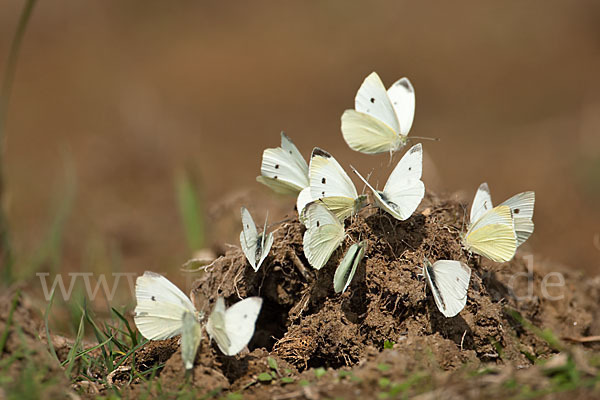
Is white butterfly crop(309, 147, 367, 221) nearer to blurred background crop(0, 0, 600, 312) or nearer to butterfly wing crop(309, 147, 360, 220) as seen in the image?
butterfly wing crop(309, 147, 360, 220)

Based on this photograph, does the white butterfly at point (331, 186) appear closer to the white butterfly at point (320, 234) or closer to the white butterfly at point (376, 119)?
the white butterfly at point (320, 234)

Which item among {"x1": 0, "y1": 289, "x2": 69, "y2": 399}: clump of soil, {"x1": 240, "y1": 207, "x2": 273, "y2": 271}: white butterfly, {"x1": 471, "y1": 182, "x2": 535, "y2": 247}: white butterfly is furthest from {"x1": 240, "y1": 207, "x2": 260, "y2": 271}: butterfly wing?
{"x1": 471, "y1": 182, "x2": 535, "y2": 247}: white butterfly

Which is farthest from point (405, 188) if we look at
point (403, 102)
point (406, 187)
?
point (403, 102)

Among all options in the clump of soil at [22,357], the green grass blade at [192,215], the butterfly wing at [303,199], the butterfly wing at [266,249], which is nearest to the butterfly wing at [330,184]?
the butterfly wing at [303,199]

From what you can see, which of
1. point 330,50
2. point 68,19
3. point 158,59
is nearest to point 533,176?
point 330,50

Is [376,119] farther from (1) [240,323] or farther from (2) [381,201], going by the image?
(1) [240,323]

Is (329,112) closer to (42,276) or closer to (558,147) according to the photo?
(558,147)
